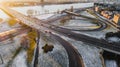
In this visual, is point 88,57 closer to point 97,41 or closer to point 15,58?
point 97,41

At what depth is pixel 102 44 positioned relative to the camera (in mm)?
67688

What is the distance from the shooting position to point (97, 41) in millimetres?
71375

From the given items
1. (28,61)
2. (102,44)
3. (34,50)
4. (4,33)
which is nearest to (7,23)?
(4,33)

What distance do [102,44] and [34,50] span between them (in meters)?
29.3

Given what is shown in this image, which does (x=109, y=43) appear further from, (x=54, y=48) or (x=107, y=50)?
(x=54, y=48)

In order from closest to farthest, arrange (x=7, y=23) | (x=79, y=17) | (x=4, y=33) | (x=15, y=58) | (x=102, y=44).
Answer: (x=15, y=58), (x=102, y=44), (x=4, y=33), (x=7, y=23), (x=79, y=17)

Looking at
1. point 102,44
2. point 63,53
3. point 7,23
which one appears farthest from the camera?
point 7,23

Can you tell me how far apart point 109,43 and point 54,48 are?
24.8m

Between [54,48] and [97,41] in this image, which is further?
[97,41]

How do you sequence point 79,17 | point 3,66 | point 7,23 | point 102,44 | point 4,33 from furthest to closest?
point 79,17 → point 7,23 → point 4,33 → point 102,44 → point 3,66

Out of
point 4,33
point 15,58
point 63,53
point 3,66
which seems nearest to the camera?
point 3,66

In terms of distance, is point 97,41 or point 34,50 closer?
point 34,50

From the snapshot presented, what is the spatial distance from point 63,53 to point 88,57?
369 inches

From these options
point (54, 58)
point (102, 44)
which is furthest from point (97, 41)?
point (54, 58)
